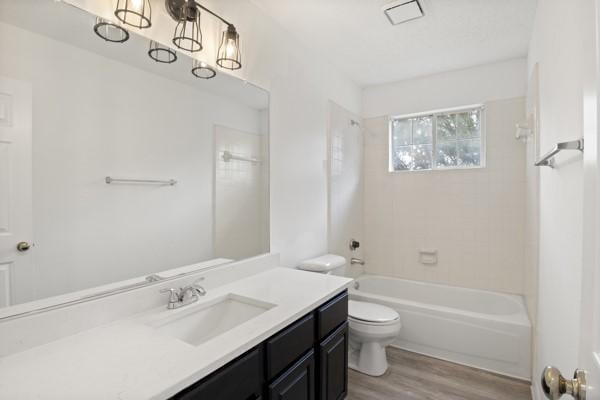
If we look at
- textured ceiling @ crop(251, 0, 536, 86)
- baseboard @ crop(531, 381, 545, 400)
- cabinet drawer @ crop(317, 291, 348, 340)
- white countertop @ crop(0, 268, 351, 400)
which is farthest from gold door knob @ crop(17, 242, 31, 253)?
baseboard @ crop(531, 381, 545, 400)

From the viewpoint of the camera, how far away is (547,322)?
1564mm

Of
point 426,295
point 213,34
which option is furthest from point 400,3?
point 426,295

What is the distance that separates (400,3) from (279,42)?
0.83 m

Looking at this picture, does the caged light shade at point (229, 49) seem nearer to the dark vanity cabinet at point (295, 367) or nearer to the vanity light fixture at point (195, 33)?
the vanity light fixture at point (195, 33)

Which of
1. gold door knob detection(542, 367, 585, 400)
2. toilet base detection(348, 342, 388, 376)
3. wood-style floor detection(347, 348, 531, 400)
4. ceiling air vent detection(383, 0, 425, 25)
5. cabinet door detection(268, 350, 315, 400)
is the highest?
ceiling air vent detection(383, 0, 425, 25)

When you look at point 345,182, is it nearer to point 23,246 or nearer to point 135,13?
point 135,13

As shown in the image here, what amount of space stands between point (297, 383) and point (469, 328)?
173 cm

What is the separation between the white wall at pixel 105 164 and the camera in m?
1.05

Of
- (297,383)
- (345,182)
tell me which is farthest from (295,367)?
(345,182)

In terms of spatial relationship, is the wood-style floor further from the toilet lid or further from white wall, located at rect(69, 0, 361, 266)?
white wall, located at rect(69, 0, 361, 266)

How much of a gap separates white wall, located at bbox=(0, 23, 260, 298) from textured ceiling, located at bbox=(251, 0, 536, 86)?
1043 mm

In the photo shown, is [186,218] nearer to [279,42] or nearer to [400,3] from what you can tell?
[279,42]

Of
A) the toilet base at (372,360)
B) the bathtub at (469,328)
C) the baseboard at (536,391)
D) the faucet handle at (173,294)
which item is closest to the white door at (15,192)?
the faucet handle at (173,294)

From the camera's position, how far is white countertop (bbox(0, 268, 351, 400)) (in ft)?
2.45
